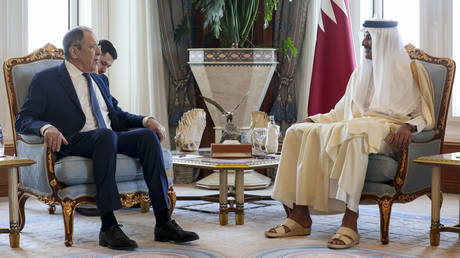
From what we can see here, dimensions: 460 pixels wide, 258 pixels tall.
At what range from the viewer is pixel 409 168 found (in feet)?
11.5

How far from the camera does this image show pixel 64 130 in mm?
3594

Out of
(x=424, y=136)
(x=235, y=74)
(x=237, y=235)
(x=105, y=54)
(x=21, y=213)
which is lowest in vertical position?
(x=237, y=235)

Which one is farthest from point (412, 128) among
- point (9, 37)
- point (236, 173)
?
point (9, 37)

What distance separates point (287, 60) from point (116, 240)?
306cm

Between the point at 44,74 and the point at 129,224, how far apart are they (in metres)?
0.99

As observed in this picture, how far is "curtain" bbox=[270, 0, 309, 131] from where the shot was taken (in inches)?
228

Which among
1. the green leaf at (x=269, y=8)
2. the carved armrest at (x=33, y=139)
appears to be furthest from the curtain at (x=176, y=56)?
the carved armrest at (x=33, y=139)

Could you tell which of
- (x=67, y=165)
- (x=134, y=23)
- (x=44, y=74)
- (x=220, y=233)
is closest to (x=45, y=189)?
(x=67, y=165)

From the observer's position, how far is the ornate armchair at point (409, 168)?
3420 mm

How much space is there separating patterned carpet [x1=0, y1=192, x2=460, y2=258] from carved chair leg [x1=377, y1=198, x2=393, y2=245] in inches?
1.8

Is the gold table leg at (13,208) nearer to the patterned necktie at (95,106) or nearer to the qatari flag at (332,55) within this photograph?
the patterned necktie at (95,106)

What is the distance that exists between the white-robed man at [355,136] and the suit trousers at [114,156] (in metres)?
0.64

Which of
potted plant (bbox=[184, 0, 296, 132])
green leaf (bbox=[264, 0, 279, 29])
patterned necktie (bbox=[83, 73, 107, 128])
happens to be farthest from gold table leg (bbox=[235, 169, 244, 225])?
green leaf (bbox=[264, 0, 279, 29])

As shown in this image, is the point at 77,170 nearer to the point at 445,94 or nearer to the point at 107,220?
the point at 107,220
